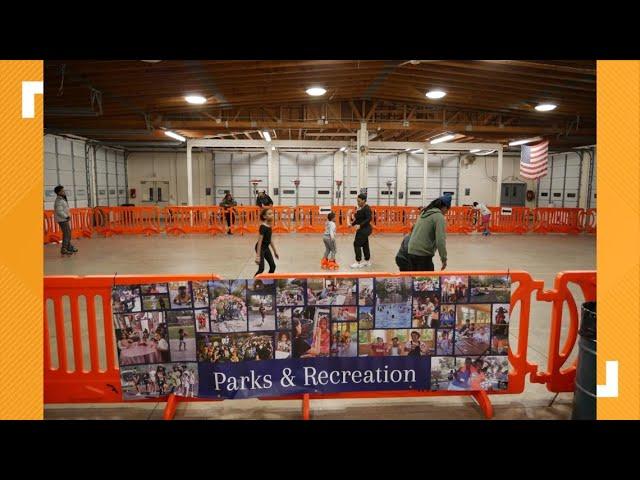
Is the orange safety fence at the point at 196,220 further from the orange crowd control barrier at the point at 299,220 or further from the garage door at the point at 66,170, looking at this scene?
the garage door at the point at 66,170

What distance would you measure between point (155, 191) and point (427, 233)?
91.5 feet

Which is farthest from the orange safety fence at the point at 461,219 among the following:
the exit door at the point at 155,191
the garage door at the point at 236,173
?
the exit door at the point at 155,191

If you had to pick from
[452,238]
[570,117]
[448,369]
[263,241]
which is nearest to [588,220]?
[570,117]

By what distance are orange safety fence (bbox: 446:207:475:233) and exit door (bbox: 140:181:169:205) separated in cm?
2054

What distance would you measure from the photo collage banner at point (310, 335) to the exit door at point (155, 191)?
28.0 m

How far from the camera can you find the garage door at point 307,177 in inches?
1218

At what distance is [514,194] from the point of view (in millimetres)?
31594

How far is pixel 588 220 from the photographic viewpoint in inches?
727

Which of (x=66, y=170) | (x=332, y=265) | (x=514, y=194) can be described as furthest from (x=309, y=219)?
(x=514, y=194)

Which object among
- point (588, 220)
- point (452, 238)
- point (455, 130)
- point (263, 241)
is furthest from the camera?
point (588, 220)

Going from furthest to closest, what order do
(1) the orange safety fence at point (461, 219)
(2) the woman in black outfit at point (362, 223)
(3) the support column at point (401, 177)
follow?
(3) the support column at point (401, 177) < (1) the orange safety fence at point (461, 219) < (2) the woman in black outfit at point (362, 223)

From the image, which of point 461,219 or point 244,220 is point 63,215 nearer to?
point 244,220
